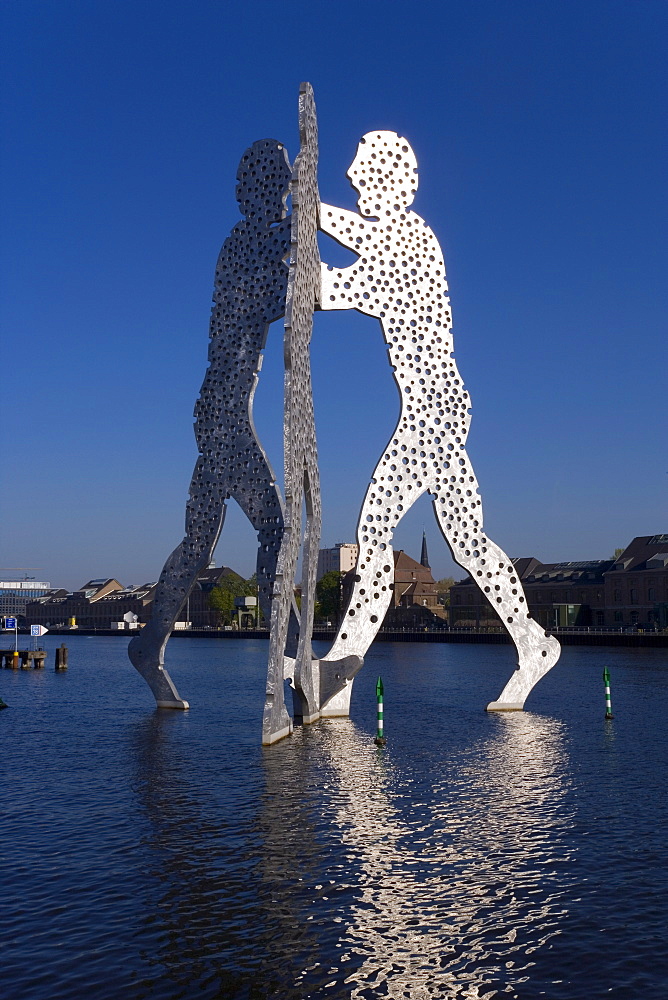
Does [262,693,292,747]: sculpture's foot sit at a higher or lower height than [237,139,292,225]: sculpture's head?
lower

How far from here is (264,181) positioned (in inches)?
858

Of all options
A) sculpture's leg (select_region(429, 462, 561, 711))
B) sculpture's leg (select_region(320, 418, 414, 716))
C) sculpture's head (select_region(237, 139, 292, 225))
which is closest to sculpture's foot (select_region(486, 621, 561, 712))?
sculpture's leg (select_region(429, 462, 561, 711))

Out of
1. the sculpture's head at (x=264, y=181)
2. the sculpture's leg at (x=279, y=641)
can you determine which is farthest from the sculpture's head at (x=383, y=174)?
the sculpture's leg at (x=279, y=641)

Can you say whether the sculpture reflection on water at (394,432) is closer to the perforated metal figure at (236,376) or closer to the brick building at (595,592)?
the perforated metal figure at (236,376)

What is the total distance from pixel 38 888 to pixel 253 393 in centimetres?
1406

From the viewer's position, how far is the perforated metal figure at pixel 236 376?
2130cm

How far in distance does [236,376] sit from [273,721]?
8460 millimetres

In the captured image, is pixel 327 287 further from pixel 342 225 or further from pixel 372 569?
pixel 372 569

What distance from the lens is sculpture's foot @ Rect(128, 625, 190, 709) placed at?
22422 mm

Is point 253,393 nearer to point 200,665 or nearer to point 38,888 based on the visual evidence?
point 38,888

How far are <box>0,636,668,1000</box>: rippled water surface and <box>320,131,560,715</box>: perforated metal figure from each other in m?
3.19

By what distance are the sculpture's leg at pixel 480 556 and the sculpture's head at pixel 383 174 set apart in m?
6.19

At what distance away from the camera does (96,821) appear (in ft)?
38.4

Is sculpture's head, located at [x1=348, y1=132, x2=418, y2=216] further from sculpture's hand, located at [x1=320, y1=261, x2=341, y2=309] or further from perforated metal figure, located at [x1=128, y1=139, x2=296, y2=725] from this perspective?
perforated metal figure, located at [x1=128, y1=139, x2=296, y2=725]
